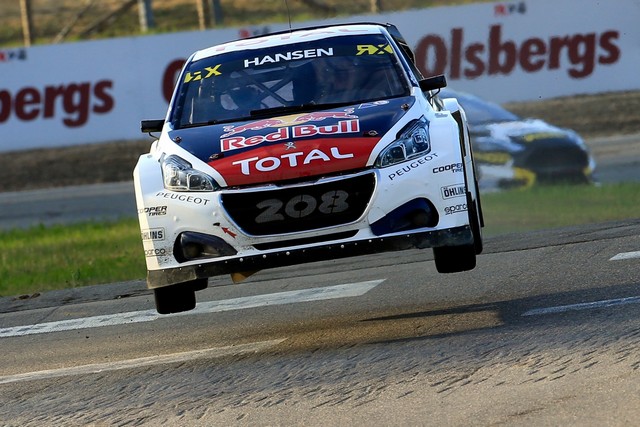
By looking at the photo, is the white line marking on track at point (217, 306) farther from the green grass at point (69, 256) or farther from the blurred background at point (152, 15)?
the blurred background at point (152, 15)

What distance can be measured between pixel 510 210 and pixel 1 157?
10.9 m

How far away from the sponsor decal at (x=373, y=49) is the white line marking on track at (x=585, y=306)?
211cm

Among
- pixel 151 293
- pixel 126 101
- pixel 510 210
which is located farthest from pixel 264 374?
pixel 126 101

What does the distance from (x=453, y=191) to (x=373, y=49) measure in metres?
1.73

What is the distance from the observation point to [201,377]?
688 cm

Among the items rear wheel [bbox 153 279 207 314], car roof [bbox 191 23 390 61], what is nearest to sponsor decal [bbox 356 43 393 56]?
car roof [bbox 191 23 390 61]

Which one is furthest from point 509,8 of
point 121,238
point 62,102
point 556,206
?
point 121,238

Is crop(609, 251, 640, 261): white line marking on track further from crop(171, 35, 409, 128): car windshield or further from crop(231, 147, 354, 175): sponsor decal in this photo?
crop(231, 147, 354, 175): sponsor decal

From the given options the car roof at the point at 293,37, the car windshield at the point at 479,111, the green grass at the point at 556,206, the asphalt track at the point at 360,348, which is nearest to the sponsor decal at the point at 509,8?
the car windshield at the point at 479,111

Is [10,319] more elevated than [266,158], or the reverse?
[266,158]

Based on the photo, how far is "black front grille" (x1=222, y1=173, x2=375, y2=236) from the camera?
7.18 meters

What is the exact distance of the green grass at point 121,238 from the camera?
40.9ft

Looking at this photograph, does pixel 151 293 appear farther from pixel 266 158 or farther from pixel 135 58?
pixel 135 58

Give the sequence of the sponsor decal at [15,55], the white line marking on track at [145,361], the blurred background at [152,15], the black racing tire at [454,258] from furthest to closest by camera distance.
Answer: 1. the blurred background at [152,15]
2. the sponsor decal at [15,55]
3. the black racing tire at [454,258]
4. the white line marking on track at [145,361]
